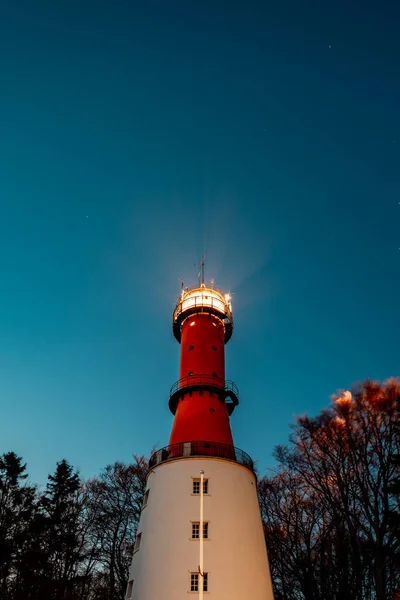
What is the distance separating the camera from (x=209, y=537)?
24.6 meters

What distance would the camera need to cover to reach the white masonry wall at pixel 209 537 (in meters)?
23.5

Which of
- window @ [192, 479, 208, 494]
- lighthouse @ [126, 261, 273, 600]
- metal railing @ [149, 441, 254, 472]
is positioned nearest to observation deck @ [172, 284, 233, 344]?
lighthouse @ [126, 261, 273, 600]

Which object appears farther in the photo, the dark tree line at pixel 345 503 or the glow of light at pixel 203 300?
the glow of light at pixel 203 300

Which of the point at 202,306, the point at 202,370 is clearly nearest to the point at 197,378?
the point at 202,370

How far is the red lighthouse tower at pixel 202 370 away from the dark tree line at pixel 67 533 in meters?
15.4

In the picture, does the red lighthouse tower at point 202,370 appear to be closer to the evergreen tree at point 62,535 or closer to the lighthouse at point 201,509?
the lighthouse at point 201,509

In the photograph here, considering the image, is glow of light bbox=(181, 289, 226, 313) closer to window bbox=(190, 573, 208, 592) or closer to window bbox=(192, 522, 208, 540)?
window bbox=(192, 522, 208, 540)

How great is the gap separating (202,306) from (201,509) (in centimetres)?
1496

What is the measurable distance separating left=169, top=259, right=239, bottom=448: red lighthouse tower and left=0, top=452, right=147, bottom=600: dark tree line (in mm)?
15435

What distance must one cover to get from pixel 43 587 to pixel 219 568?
755 inches

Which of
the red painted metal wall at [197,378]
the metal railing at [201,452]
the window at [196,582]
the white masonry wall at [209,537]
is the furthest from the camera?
the red painted metal wall at [197,378]

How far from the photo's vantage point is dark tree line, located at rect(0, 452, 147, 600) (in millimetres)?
34781

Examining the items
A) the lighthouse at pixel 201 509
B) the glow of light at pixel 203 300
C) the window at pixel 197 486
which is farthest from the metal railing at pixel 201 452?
the glow of light at pixel 203 300

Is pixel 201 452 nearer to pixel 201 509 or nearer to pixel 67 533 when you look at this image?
pixel 201 509
